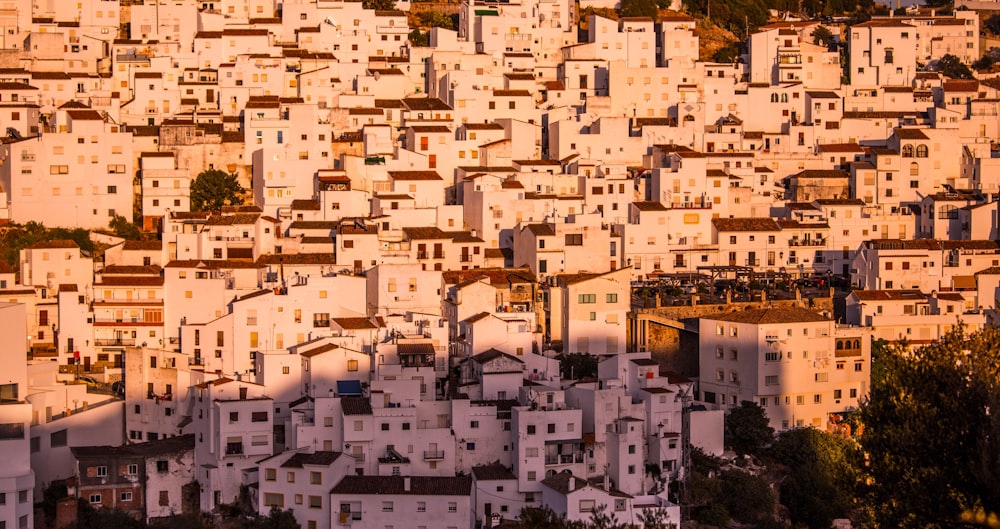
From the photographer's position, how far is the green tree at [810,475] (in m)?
33.6

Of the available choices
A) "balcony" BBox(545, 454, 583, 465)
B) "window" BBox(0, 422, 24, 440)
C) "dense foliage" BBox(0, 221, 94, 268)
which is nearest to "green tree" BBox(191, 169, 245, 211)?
"dense foliage" BBox(0, 221, 94, 268)

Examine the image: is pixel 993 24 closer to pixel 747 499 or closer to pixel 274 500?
pixel 747 499

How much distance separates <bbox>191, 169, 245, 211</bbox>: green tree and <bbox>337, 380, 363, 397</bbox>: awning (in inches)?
422

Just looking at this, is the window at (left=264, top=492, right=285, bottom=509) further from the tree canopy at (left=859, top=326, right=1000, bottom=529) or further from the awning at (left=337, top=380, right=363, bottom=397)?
the tree canopy at (left=859, top=326, right=1000, bottom=529)

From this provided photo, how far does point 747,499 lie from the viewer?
33.5 meters

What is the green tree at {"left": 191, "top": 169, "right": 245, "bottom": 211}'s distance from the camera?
43.7 meters

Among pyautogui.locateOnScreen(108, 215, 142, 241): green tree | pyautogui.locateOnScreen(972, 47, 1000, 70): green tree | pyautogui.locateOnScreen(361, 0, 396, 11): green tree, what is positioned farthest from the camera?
pyautogui.locateOnScreen(972, 47, 1000, 70): green tree

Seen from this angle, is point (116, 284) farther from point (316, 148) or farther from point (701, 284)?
point (701, 284)

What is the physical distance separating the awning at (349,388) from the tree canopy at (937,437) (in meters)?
14.3

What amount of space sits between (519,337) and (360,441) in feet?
17.5

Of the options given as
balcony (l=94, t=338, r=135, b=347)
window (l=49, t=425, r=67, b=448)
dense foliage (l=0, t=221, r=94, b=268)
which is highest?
dense foliage (l=0, t=221, r=94, b=268)

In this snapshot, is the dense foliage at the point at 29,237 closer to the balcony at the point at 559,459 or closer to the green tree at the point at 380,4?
the balcony at the point at 559,459

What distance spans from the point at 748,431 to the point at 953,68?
28125 mm

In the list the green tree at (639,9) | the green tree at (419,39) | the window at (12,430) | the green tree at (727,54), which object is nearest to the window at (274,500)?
the window at (12,430)
